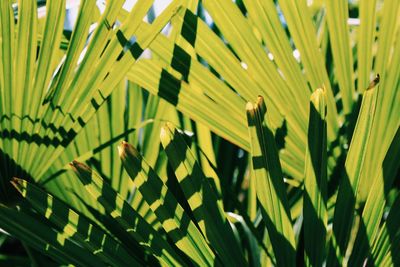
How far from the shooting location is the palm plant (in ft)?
2.06

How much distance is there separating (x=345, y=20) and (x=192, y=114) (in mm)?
278

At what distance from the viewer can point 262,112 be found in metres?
0.59

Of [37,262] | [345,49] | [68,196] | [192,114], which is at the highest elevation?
[345,49]

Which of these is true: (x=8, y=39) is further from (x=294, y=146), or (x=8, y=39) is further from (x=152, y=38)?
(x=294, y=146)

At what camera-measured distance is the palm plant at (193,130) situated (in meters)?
0.63

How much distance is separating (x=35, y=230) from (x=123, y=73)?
0.24 m

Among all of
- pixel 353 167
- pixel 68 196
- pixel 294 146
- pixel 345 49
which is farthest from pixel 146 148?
pixel 353 167

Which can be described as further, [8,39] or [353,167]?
[8,39]

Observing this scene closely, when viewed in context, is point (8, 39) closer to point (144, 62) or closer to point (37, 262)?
point (144, 62)

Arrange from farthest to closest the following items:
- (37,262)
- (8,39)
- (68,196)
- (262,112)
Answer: (68,196)
(37,262)
(8,39)
(262,112)

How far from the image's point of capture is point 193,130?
109 centimetres

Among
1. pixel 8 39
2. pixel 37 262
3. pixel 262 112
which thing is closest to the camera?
pixel 262 112

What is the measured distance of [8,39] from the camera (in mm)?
740

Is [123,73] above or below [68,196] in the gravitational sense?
above
